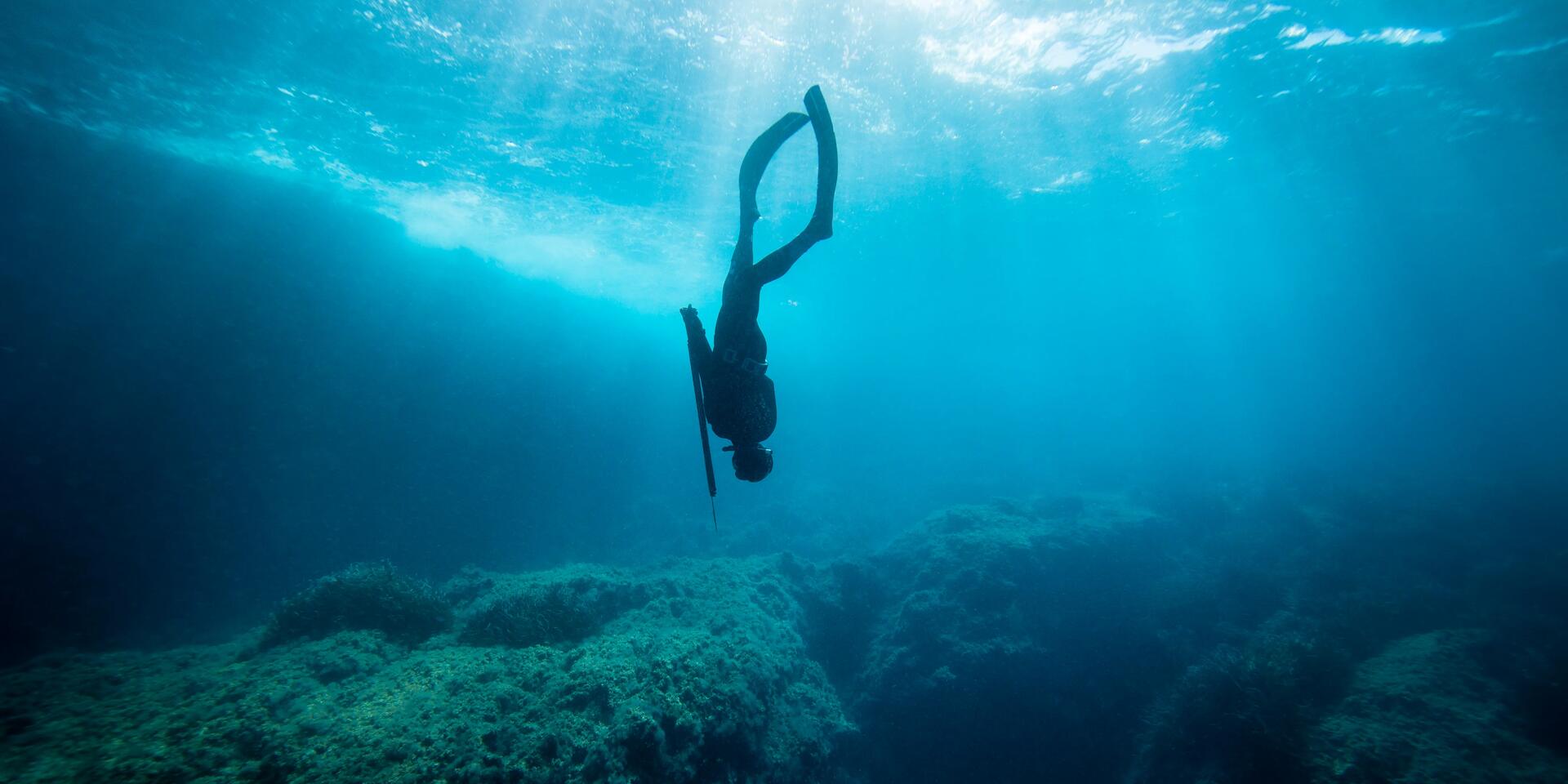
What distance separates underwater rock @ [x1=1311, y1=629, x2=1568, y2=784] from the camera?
619cm

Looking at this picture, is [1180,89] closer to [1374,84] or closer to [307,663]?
[1374,84]

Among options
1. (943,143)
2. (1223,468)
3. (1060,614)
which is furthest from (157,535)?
(1223,468)

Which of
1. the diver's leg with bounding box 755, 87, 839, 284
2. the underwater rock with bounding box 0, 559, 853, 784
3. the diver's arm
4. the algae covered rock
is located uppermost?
the diver's leg with bounding box 755, 87, 839, 284

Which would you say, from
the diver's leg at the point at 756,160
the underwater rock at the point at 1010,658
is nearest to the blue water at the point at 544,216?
the diver's leg at the point at 756,160

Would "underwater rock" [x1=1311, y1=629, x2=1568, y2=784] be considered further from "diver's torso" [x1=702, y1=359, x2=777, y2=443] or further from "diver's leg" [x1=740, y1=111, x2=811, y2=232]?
"diver's leg" [x1=740, y1=111, x2=811, y2=232]

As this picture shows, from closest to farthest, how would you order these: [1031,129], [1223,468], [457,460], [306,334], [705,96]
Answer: [705,96] < [1031,129] < [306,334] < [457,460] < [1223,468]

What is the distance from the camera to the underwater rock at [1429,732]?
619cm

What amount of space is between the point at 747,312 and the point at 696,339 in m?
0.50

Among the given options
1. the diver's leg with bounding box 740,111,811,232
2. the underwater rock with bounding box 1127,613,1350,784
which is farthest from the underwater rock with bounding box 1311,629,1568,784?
the diver's leg with bounding box 740,111,811,232

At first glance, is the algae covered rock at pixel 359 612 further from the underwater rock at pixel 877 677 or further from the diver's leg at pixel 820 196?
the diver's leg at pixel 820 196

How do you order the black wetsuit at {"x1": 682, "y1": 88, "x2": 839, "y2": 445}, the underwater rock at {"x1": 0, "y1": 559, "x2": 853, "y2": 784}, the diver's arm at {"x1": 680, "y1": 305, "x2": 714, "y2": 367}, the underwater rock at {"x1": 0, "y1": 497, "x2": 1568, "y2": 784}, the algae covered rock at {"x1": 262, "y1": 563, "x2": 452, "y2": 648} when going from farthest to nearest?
1. the algae covered rock at {"x1": 262, "y1": 563, "x2": 452, "y2": 648}
2. the underwater rock at {"x1": 0, "y1": 497, "x2": 1568, "y2": 784}
3. the diver's arm at {"x1": 680, "y1": 305, "x2": 714, "y2": 367}
4. the underwater rock at {"x1": 0, "y1": 559, "x2": 853, "y2": 784}
5. the black wetsuit at {"x1": 682, "y1": 88, "x2": 839, "y2": 445}

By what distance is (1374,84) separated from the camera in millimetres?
15953

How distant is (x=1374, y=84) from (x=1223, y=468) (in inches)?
985

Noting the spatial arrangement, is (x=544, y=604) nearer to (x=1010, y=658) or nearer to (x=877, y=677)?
(x=877, y=677)
